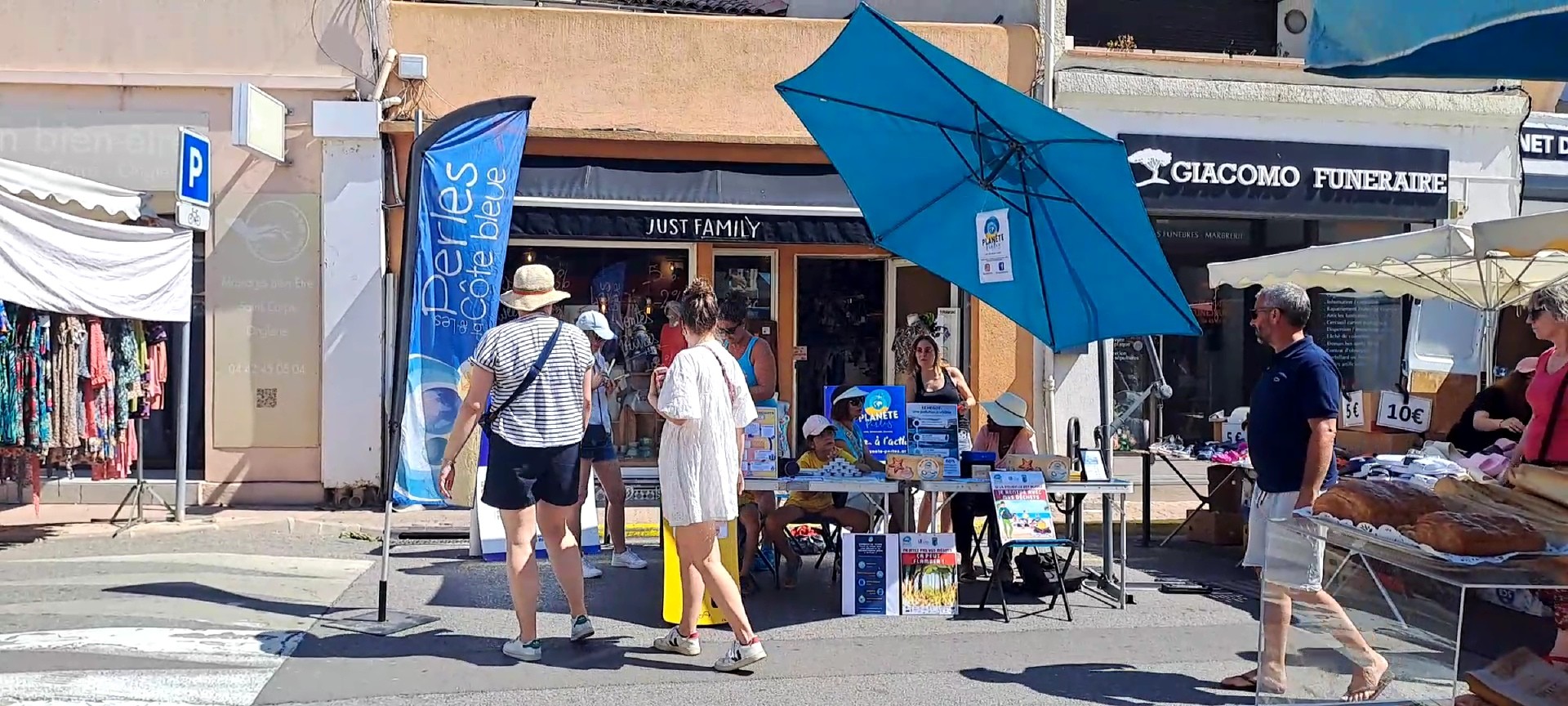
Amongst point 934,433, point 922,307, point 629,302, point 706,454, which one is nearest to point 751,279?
point 629,302

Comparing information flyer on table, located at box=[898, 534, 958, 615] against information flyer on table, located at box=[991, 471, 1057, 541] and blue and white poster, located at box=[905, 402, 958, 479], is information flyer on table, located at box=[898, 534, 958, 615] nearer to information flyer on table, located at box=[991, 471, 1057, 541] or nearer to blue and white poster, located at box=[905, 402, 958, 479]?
information flyer on table, located at box=[991, 471, 1057, 541]

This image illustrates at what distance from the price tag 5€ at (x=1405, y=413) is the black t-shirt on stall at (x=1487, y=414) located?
Answer: 302 millimetres

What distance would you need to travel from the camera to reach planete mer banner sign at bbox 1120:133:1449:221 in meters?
11.5

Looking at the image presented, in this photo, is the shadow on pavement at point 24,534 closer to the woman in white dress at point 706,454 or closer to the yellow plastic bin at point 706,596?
the yellow plastic bin at point 706,596

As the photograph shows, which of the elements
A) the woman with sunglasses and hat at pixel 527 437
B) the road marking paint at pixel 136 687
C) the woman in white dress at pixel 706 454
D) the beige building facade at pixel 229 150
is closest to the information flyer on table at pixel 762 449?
the woman in white dress at pixel 706 454

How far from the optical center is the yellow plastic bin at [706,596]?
6.29m

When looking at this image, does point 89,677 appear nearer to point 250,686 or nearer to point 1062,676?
point 250,686

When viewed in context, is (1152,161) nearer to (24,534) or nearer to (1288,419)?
(1288,419)

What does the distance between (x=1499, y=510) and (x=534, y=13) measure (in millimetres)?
9132

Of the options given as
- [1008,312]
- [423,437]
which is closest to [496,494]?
[423,437]

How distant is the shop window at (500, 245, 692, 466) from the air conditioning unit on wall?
6778mm

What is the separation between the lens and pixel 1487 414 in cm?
818

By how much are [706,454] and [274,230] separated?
6.30m

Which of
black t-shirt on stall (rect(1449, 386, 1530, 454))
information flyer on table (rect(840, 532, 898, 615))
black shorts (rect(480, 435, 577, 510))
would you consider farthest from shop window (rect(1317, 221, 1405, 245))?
black shorts (rect(480, 435, 577, 510))
